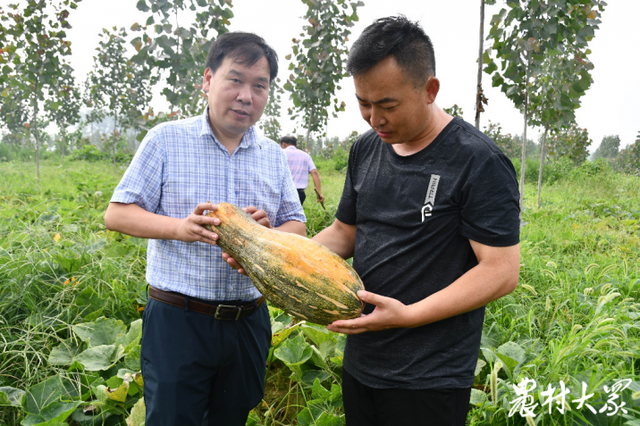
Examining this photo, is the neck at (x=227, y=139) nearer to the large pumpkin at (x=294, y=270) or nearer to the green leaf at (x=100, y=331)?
the large pumpkin at (x=294, y=270)

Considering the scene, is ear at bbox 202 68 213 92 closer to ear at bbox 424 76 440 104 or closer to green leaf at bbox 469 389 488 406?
ear at bbox 424 76 440 104

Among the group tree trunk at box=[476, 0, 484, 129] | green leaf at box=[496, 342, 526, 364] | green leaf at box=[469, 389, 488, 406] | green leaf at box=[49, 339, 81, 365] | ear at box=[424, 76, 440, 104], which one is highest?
tree trunk at box=[476, 0, 484, 129]

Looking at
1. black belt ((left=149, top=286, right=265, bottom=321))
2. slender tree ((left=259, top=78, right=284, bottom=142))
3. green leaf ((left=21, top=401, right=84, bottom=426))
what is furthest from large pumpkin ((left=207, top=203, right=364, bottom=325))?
slender tree ((left=259, top=78, right=284, bottom=142))

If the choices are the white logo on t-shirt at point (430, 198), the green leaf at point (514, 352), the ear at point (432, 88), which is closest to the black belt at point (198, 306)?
the white logo on t-shirt at point (430, 198)

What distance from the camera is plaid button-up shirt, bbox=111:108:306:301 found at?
177 cm

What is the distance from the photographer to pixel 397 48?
4.40ft

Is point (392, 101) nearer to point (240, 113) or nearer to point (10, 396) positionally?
point (240, 113)

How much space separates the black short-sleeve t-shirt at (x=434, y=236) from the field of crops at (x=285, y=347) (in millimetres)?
638

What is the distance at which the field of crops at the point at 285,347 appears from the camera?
2.11 metres

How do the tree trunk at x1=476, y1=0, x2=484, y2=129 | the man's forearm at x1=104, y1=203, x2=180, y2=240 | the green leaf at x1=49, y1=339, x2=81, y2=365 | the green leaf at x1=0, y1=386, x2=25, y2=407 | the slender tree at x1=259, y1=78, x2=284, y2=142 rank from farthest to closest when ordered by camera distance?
the slender tree at x1=259, y1=78, x2=284, y2=142, the tree trunk at x1=476, y1=0, x2=484, y2=129, the green leaf at x1=49, y1=339, x2=81, y2=365, the green leaf at x1=0, y1=386, x2=25, y2=407, the man's forearm at x1=104, y1=203, x2=180, y2=240

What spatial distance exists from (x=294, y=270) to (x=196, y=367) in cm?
64

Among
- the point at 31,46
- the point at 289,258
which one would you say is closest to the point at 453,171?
the point at 289,258

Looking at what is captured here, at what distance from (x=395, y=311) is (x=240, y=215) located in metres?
0.77

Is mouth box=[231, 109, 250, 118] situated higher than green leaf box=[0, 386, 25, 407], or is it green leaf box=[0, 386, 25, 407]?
mouth box=[231, 109, 250, 118]
